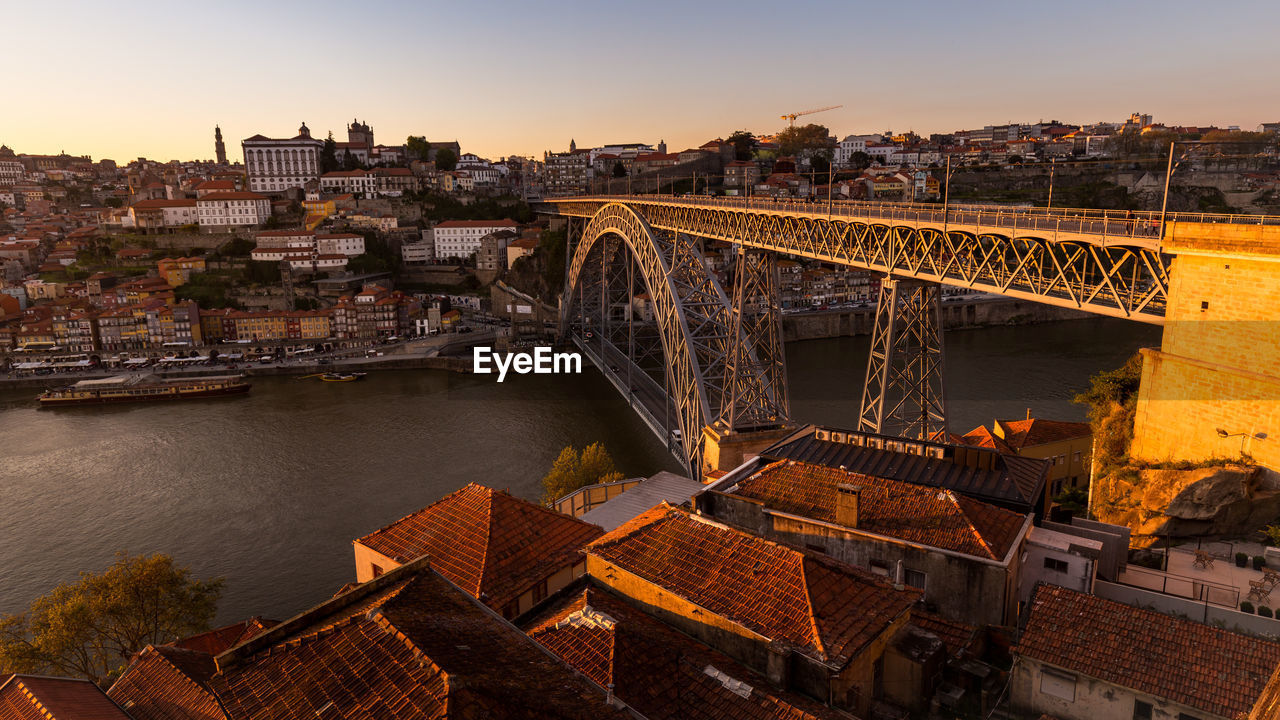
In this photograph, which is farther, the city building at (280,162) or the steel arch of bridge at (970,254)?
the city building at (280,162)

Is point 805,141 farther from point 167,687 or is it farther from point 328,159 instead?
point 167,687

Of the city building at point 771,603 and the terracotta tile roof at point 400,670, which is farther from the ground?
the terracotta tile roof at point 400,670

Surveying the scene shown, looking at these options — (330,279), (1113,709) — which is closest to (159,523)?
(1113,709)

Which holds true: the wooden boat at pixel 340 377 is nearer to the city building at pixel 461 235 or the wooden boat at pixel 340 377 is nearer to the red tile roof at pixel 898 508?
the city building at pixel 461 235

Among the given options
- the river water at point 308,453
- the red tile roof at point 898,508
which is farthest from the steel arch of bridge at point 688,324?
the red tile roof at point 898,508

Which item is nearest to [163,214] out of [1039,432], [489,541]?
[489,541]

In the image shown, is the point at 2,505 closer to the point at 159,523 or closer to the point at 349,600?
the point at 159,523

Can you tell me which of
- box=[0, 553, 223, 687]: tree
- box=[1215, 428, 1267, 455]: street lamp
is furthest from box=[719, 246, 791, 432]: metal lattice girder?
box=[0, 553, 223, 687]: tree

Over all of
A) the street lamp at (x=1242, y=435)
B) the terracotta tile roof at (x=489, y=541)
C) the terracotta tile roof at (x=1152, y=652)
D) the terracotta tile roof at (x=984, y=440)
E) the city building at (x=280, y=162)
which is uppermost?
the city building at (x=280, y=162)
